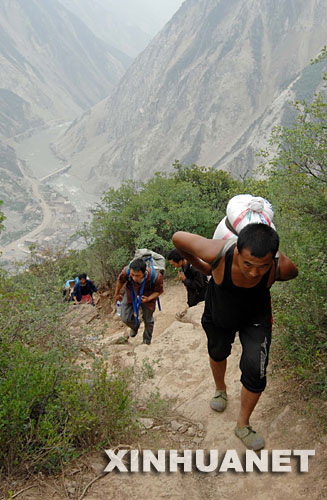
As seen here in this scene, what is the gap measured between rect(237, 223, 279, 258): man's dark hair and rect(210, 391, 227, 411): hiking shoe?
1.62 m

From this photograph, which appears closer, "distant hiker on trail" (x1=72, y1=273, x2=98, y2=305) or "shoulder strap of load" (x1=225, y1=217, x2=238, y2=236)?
"shoulder strap of load" (x1=225, y1=217, x2=238, y2=236)

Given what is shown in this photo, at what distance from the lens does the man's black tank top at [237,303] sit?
249 cm

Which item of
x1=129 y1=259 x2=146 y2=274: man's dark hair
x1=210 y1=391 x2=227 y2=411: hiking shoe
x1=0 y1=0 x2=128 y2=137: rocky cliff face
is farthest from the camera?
x1=0 y1=0 x2=128 y2=137: rocky cliff face

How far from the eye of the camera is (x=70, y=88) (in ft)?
387

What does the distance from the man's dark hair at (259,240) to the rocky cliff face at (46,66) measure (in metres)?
89.9

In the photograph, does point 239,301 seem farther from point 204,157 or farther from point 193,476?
point 204,157

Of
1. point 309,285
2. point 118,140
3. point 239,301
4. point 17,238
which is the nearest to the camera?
point 239,301

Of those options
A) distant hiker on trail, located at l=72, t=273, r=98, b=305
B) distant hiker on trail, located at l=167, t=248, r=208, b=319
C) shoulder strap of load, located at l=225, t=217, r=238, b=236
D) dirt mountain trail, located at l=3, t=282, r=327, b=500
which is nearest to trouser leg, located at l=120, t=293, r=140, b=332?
distant hiker on trail, located at l=167, t=248, r=208, b=319

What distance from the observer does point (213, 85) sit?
183ft

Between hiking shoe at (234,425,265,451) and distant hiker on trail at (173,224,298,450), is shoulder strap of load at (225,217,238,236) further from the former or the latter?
hiking shoe at (234,425,265,451)

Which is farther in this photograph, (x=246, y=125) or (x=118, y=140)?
(x=118, y=140)

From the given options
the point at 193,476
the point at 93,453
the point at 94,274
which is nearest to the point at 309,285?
the point at 193,476

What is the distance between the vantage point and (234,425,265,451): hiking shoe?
2755 millimetres

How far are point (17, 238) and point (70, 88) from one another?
84.9 metres
